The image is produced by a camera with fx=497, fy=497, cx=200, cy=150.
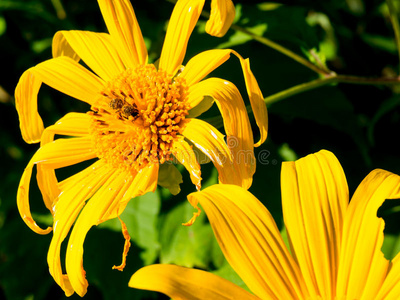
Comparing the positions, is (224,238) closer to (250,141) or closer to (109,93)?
(250,141)

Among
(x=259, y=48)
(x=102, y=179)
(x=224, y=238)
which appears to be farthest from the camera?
(x=259, y=48)

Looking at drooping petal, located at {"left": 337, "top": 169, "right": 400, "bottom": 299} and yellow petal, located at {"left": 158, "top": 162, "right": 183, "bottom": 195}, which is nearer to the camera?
drooping petal, located at {"left": 337, "top": 169, "right": 400, "bottom": 299}

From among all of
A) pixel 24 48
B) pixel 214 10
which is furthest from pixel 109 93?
pixel 24 48

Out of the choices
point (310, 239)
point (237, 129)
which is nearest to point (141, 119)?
point (237, 129)

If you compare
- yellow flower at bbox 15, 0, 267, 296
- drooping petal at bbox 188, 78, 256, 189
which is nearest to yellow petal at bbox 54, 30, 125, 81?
yellow flower at bbox 15, 0, 267, 296

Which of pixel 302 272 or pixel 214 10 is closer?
pixel 302 272

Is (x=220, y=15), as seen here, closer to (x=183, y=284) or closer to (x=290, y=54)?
(x=290, y=54)

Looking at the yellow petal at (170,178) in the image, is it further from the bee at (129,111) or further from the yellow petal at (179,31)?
the yellow petal at (179,31)

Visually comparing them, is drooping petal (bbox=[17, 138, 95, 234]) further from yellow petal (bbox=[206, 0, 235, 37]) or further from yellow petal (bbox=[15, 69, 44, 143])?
yellow petal (bbox=[206, 0, 235, 37])
